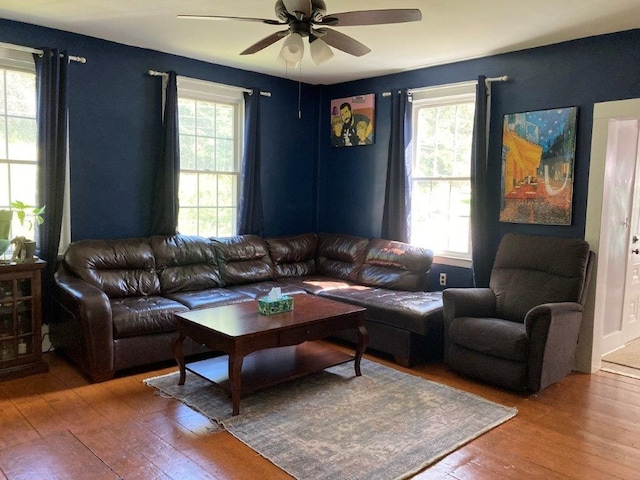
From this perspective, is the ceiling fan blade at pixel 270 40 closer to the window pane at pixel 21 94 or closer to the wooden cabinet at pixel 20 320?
the window pane at pixel 21 94

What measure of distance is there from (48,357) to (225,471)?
7.52 feet

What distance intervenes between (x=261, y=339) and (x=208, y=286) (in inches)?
67.5

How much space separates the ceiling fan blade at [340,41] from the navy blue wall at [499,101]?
1874 mm

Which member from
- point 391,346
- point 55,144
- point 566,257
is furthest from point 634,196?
point 55,144

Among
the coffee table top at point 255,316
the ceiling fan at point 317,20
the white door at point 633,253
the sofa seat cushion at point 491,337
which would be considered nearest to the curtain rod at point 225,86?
the ceiling fan at point 317,20

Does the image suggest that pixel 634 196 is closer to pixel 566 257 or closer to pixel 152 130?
pixel 566 257

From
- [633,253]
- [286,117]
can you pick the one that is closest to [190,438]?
[286,117]

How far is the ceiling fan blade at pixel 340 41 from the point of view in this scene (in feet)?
9.21

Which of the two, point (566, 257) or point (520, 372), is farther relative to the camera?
point (566, 257)

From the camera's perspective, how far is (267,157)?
219 inches

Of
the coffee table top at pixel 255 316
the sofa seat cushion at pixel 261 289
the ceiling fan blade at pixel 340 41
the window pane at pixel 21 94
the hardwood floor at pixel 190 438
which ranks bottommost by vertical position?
the hardwood floor at pixel 190 438

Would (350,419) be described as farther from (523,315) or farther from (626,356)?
(626,356)

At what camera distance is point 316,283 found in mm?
4906

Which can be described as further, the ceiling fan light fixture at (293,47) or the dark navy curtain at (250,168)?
the dark navy curtain at (250,168)
